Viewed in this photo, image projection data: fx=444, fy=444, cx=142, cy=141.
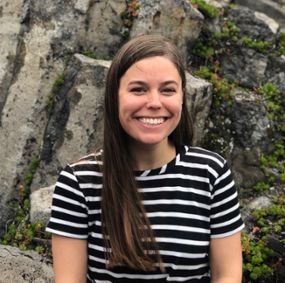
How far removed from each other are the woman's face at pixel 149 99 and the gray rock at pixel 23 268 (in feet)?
12.1

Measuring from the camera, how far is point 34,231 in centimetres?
709

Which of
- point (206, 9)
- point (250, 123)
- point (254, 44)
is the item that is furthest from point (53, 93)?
point (254, 44)

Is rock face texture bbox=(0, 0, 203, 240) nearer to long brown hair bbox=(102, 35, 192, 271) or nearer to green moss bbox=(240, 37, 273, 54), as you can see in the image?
green moss bbox=(240, 37, 273, 54)

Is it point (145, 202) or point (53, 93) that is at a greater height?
point (53, 93)

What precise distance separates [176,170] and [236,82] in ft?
22.1

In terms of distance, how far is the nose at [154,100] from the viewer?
117 inches

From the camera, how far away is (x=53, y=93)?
29.3 feet

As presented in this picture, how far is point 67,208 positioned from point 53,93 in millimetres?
6151

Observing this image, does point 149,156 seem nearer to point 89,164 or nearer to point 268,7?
point 89,164

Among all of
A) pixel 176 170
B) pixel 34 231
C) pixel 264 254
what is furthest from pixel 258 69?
pixel 176 170

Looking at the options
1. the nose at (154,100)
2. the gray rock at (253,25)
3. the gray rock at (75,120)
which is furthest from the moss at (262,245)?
the nose at (154,100)

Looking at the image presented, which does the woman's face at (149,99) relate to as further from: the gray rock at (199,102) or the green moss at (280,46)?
the green moss at (280,46)

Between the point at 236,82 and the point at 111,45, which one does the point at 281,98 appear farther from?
the point at 111,45

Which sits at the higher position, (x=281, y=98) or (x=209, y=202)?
(x=281, y=98)
